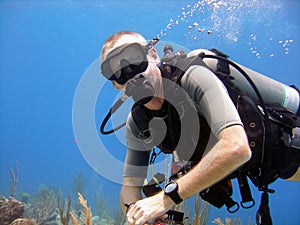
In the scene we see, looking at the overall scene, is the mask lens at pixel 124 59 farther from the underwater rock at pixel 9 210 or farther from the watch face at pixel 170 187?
the underwater rock at pixel 9 210

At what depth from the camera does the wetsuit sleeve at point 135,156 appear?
2785mm

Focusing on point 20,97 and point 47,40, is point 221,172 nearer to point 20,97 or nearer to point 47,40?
point 47,40

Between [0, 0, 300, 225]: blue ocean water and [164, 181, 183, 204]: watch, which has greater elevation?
[0, 0, 300, 225]: blue ocean water

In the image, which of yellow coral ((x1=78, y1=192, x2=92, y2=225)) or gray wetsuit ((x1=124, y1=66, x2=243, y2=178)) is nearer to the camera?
gray wetsuit ((x1=124, y1=66, x2=243, y2=178))

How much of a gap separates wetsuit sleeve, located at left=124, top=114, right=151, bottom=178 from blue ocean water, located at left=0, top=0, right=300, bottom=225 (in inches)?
5.3

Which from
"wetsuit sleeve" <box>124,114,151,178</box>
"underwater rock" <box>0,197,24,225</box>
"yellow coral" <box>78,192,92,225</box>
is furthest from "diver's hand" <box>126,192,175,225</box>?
"underwater rock" <box>0,197,24,225</box>

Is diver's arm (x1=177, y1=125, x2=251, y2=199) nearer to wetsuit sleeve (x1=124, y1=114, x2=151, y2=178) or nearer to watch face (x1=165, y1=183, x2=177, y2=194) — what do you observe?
watch face (x1=165, y1=183, x2=177, y2=194)

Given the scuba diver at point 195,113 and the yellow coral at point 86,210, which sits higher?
the scuba diver at point 195,113

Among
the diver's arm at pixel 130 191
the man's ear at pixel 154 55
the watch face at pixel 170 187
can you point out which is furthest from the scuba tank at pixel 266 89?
the diver's arm at pixel 130 191

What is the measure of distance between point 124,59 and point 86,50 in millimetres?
59010

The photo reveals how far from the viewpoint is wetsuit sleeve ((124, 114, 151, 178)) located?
2.79 meters

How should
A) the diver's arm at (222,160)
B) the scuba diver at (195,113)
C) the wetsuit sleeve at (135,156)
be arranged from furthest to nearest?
1. the wetsuit sleeve at (135,156)
2. the scuba diver at (195,113)
3. the diver's arm at (222,160)

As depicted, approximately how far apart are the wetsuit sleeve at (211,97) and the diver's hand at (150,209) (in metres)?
0.54

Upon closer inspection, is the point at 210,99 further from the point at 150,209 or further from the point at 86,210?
the point at 86,210
